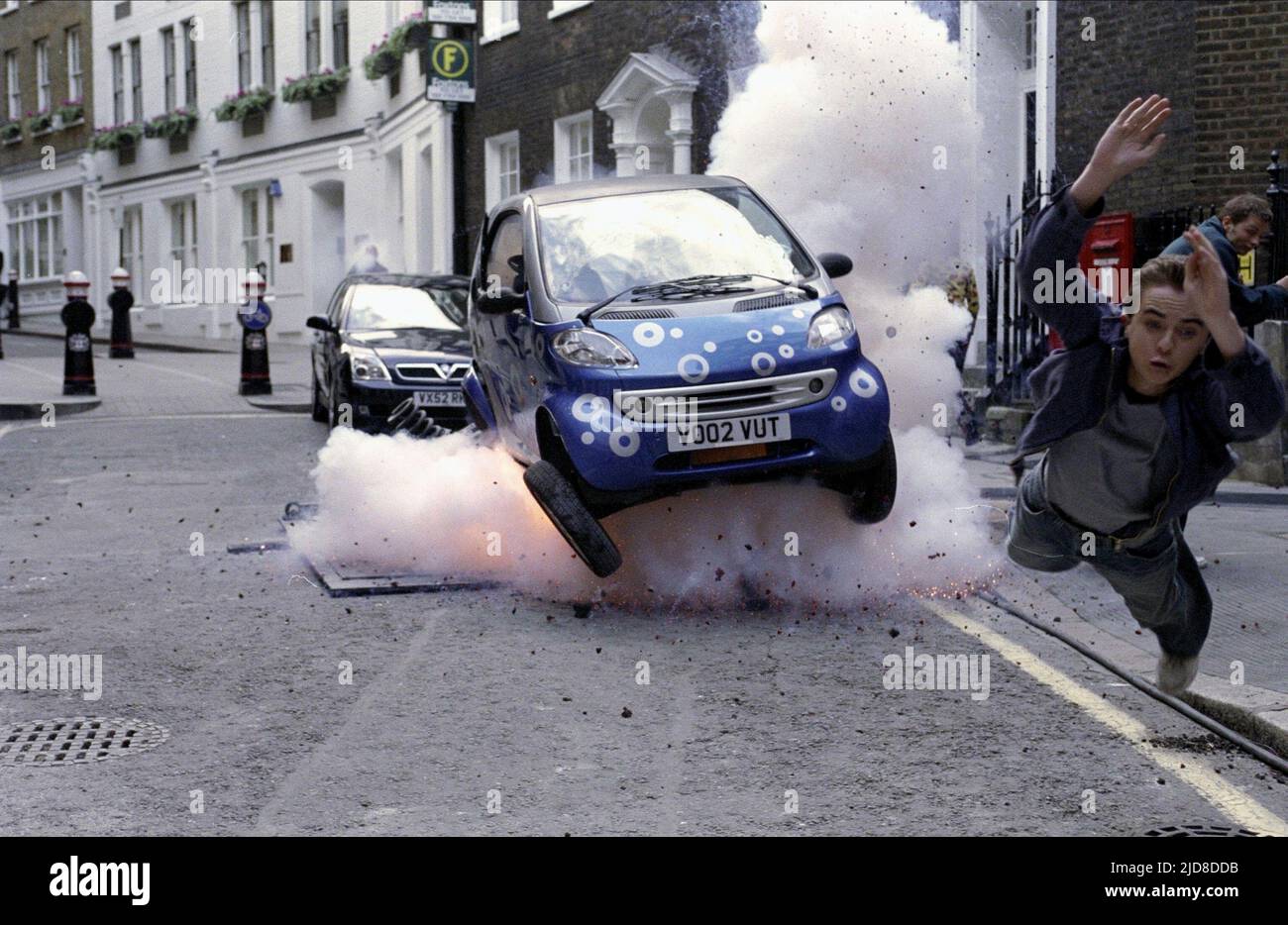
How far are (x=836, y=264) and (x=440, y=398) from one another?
5759 millimetres

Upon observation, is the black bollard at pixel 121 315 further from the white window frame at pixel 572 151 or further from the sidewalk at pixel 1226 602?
the sidewalk at pixel 1226 602

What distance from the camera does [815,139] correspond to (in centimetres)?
1065

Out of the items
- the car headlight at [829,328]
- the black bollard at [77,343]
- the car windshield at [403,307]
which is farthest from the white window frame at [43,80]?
the car headlight at [829,328]

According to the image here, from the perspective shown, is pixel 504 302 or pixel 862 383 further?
pixel 504 302

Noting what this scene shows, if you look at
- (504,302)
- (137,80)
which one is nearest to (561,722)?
(504,302)

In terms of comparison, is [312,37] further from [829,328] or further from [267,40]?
[829,328]

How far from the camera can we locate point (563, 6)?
24531 millimetres

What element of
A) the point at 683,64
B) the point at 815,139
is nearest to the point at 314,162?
the point at 683,64

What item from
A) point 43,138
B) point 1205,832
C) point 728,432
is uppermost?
point 43,138

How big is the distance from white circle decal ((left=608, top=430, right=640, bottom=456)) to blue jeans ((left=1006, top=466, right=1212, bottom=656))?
266 cm

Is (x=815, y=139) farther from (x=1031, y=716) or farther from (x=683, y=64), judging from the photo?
(x=683, y=64)

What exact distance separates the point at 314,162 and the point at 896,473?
27.6m

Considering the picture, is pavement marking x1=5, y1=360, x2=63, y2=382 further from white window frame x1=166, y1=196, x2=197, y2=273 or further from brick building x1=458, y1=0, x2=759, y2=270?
white window frame x1=166, y1=196, x2=197, y2=273

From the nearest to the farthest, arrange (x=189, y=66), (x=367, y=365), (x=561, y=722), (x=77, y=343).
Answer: (x=561, y=722) → (x=367, y=365) → (x=77, y=343) → (x=189, y=66)
